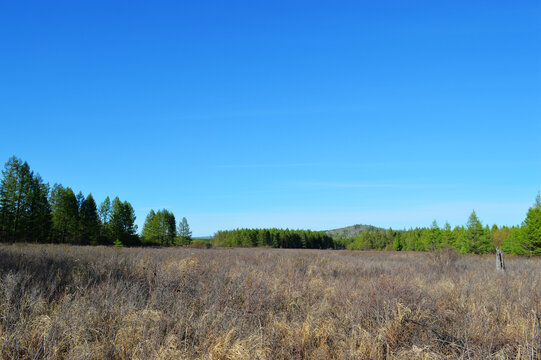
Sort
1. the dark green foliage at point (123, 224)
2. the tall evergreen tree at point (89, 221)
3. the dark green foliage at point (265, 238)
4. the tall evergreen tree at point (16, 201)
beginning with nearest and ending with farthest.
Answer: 1. the tall evergreen tree at point (16, 201)
2. the tall evergreen tree at point (89, 221)
3. the dark green foliage at point (123, 224)
4. the dark green foliage at point (265, 238)

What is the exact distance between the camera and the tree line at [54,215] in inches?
1323

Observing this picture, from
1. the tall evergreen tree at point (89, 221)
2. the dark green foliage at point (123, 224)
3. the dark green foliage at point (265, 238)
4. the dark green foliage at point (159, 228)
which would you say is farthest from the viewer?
the dark green foliage at point (265, 238)

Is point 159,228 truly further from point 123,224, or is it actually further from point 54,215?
point 54,215

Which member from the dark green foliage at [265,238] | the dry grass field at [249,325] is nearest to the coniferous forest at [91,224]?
the dry grass field at [249,325]

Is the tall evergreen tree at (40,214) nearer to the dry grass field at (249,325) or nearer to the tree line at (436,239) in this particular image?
the dry grass field at (249,325)

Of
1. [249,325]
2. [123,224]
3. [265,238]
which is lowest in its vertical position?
[265,238]

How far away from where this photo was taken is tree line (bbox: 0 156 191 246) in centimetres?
3359

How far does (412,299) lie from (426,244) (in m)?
75.3

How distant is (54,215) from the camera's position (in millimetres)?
40688

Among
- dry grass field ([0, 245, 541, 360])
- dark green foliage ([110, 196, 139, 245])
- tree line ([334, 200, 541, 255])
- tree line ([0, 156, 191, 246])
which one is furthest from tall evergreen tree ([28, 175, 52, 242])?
tree line ([334, 200, 541, 255])

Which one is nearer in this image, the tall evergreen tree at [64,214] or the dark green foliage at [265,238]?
the tall evergreen tree at [64,214]

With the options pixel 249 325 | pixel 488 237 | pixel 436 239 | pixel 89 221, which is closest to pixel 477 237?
pixel 488 237

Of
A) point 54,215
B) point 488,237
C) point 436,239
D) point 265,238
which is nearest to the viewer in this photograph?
point 54,215

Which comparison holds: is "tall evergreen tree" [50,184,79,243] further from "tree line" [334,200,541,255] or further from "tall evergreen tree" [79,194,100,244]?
"tree line" [334,200,541,255]
